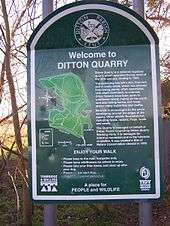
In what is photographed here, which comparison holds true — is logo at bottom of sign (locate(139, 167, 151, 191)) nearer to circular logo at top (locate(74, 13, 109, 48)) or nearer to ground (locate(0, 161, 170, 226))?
circular logo at top (locate(74, 13, 109, 48))

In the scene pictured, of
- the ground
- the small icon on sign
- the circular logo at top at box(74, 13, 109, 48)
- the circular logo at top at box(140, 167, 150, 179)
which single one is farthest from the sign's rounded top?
the ground

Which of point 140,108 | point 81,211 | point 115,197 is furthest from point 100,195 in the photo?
point 81,211

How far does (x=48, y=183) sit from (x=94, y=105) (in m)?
0.78

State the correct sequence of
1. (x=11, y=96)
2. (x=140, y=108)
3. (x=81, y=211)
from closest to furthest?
(x=140, y=108) → (x=11, y=96) → (x=81, y=211)

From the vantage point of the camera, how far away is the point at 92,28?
4559mm

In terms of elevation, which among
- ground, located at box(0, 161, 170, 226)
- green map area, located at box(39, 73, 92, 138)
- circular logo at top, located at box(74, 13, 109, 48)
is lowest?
ground, located at box(0, 161, 170, 226)

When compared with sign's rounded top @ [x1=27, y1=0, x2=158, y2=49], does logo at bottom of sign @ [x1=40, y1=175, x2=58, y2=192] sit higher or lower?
lower

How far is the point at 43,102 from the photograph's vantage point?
458 cm

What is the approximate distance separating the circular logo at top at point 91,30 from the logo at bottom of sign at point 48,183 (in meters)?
1.19

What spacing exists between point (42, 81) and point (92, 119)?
0.55 meters

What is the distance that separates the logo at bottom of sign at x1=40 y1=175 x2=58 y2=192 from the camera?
454 centimetres

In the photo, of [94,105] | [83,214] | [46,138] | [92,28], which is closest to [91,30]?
[92,28]

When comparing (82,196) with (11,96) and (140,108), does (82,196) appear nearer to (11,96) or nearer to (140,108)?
(140,108)

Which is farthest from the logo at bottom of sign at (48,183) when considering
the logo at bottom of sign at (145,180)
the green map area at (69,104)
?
the logo at bottom of sign at (145,180)
